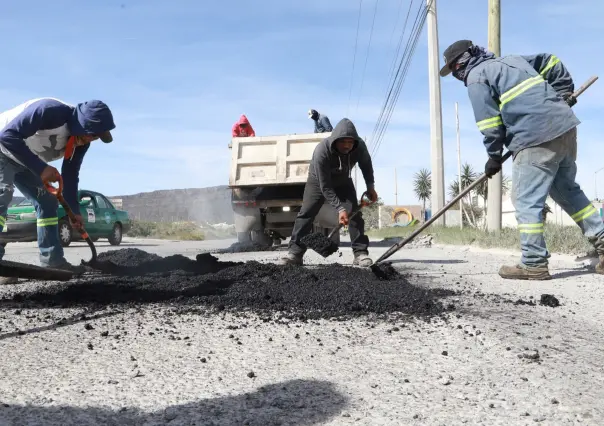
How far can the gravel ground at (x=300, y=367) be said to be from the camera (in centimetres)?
186

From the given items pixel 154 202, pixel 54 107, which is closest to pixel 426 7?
pixel 54 107

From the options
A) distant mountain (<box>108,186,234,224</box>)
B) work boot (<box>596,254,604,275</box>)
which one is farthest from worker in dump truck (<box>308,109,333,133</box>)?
distant mountain (<box>108,186,234,224</box>)

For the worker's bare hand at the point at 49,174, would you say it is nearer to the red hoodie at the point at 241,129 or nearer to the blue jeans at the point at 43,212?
the blue jeans at the point at 43,212

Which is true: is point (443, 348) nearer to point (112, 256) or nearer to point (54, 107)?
point (54, 107)

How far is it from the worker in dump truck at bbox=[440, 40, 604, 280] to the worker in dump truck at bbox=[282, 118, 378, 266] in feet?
5.02

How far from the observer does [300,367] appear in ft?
7.80

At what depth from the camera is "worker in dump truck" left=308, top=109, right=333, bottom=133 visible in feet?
37.5

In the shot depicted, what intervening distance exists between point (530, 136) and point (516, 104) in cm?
31

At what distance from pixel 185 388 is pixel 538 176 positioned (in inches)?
155

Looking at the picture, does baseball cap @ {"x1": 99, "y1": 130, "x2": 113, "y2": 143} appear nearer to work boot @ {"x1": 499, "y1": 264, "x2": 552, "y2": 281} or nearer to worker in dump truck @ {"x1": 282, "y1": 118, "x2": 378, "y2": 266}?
worker in dump truck @ {"x1": 282, "y1": 118, "x2": 378, "y2": 266}

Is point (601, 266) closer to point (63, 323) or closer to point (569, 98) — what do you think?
point (569, 98)

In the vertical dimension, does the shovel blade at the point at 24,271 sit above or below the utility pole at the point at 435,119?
below

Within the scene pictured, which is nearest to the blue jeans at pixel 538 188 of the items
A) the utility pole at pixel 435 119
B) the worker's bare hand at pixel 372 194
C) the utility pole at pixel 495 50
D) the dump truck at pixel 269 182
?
the worker's bare hand at pixel 372 194

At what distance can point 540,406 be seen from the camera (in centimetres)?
187
